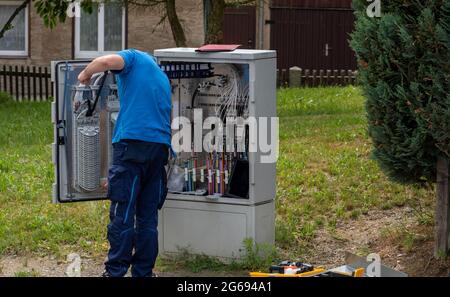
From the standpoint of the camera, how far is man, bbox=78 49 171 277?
23.8 ft

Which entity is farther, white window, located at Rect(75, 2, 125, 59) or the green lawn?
white window, located at Rect(75, 2, 125, 59)

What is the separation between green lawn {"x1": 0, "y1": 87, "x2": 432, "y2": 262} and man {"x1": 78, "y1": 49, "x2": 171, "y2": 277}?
1299mm

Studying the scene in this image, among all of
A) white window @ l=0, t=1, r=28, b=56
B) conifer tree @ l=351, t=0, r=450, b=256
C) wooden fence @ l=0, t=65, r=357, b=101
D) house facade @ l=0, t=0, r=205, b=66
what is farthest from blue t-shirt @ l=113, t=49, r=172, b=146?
white window @ l=0, t=1, r=28, b=56

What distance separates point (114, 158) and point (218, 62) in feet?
3.85

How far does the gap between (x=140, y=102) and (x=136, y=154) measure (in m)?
0.37

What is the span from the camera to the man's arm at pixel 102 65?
7.13 m

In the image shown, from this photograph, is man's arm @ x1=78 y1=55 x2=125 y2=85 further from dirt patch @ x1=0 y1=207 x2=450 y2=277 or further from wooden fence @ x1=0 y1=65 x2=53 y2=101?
wooden fence @ x1=0 y1=65 x2=53 y2=101

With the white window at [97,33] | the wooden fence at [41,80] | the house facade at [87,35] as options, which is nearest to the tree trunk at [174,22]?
the wooden fence at [41,80]

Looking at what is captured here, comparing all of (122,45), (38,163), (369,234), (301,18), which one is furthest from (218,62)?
(301,18)

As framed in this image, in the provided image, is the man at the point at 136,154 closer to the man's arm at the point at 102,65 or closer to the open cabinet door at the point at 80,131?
the man's arm at the point at 102,65

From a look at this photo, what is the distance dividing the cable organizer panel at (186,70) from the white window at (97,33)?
1667 cm

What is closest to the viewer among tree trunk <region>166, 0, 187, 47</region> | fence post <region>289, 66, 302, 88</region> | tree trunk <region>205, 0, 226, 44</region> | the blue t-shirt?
the blue t-shirt

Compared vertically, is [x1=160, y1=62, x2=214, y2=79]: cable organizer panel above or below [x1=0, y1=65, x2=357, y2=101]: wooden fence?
above
